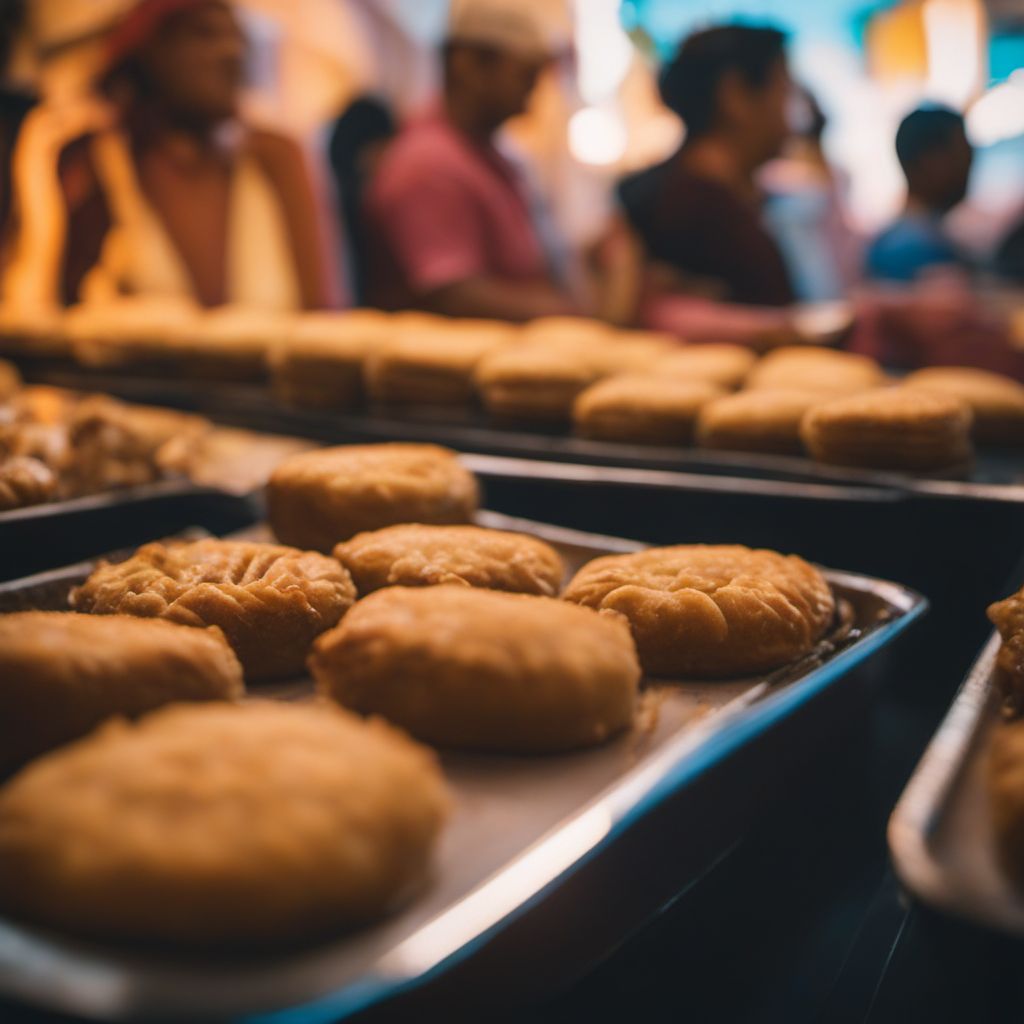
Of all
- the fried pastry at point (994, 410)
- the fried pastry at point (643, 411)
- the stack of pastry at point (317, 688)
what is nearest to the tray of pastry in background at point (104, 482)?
the stack of pastry at point (317, 688)

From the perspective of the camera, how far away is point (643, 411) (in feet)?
6.79

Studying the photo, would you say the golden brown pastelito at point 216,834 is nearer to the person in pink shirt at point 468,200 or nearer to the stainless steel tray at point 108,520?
the stainless steel tray at point 108,520

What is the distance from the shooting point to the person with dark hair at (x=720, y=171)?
4.41m

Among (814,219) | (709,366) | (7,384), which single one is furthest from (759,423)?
(814,219)

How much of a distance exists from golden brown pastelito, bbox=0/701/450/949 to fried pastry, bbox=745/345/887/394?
5.58 feet

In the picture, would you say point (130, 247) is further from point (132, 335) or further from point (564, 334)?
point (564, 334)

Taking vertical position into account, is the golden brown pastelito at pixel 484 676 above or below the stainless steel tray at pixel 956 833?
above

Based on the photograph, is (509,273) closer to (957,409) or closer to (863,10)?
(957,409)

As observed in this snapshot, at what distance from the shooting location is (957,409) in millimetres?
1797

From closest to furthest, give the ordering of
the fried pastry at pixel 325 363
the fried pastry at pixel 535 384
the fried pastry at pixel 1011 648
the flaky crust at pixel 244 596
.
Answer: the fried pastry at pixel 1011 648
the flaky crust at pixel 244 596
the fried pastry at pixel 535 384
the fried pastry at pixel 325 363

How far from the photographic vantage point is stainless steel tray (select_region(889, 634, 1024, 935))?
2.15 ft

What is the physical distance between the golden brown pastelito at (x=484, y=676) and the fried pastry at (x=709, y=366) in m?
1.58

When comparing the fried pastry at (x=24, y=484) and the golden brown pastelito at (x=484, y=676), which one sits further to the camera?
the fried pastry at (x=24, y=484)

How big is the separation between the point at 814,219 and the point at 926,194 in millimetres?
3223
